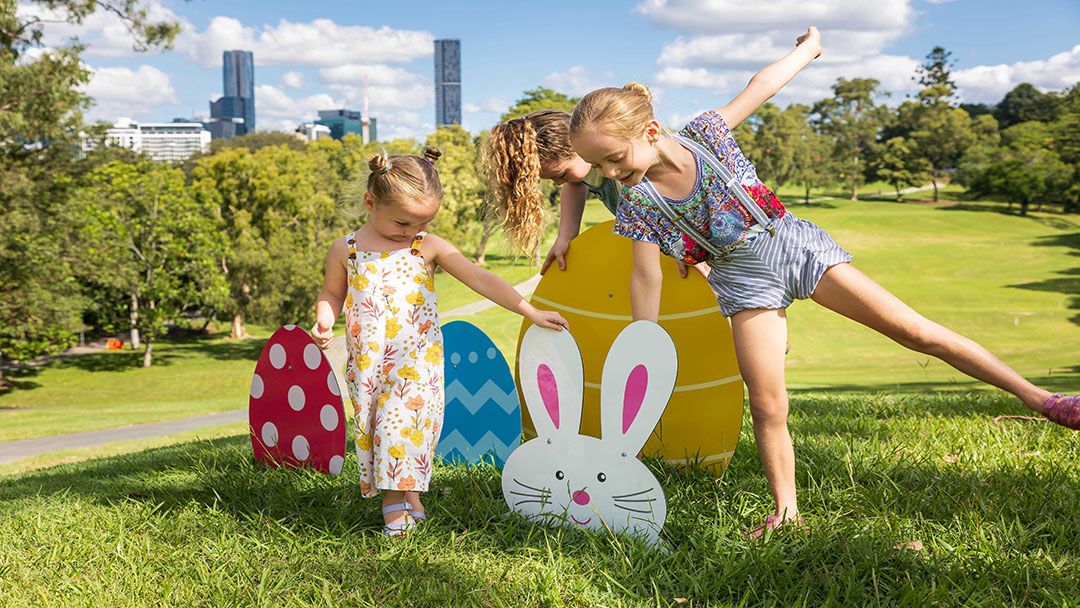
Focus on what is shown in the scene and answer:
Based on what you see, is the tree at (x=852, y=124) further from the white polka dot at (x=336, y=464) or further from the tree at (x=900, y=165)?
the white polka dot at (x=336, y=464)

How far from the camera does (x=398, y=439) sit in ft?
10.2

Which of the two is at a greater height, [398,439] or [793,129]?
[793,129]

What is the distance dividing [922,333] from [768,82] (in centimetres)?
110

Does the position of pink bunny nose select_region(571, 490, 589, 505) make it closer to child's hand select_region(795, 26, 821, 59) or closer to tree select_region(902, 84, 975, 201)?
child's hand select_region(795, 26, 821, 59)

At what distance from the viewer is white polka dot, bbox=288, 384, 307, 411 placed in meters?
4.10

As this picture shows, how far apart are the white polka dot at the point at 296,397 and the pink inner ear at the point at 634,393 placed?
1.84 metres

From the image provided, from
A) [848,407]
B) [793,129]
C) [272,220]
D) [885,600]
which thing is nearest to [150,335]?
[272,220]

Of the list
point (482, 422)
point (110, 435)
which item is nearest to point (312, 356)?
point (482, 422)

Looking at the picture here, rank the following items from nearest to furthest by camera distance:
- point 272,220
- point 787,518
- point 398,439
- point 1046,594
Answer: point 1046,594, point 787,518, point 398,439, point 272,220

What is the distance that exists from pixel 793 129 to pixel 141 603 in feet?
197

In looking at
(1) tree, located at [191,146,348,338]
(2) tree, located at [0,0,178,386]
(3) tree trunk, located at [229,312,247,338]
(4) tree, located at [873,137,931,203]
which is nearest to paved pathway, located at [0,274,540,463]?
(2) tree, located at [0,0,178,386]

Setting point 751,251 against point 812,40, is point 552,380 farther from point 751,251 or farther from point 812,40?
point 812,40

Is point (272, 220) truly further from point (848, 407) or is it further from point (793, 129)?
point (793, 129)

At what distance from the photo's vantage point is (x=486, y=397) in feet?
12.9
